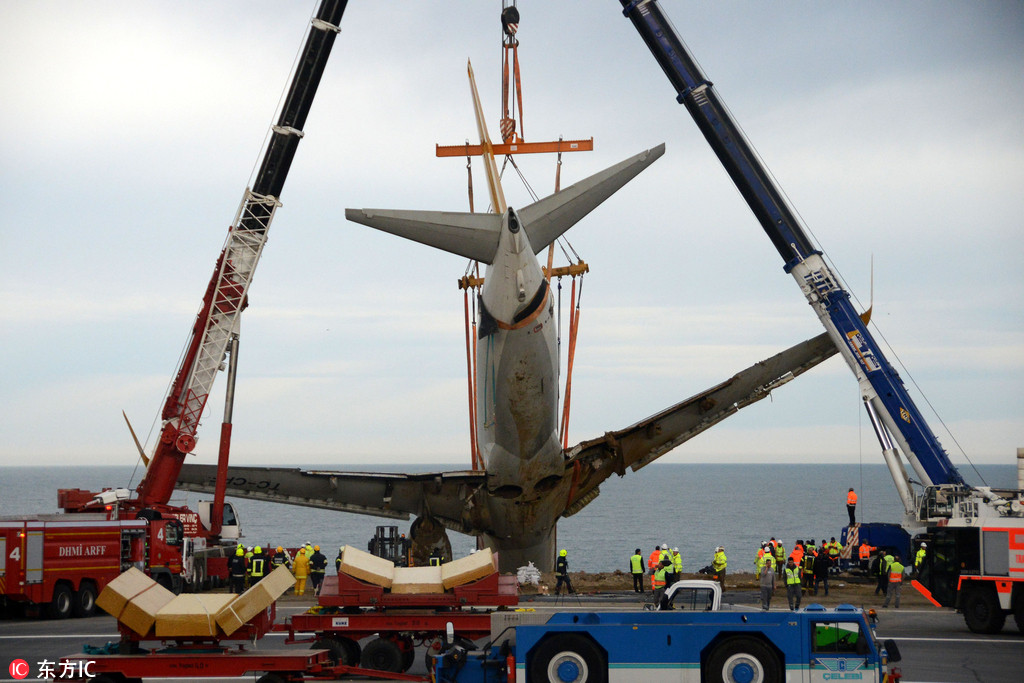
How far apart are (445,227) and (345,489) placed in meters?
13.0

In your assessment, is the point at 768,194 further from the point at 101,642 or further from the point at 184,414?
the point at 101,642

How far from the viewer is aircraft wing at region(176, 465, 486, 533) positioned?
31859 mm

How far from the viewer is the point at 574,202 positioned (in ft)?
75.8

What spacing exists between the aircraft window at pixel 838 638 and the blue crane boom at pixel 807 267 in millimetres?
13506

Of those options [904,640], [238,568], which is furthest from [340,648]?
[238,568]

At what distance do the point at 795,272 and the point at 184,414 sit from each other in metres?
17.6

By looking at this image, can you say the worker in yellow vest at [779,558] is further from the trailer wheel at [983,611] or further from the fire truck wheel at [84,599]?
the fire truck wheel at [84,599]

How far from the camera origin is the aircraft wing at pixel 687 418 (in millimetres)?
31156

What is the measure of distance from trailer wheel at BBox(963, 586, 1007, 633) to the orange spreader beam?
1930 cm

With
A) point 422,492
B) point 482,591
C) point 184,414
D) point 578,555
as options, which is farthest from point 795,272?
point 578,555

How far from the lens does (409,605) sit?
1750 cm

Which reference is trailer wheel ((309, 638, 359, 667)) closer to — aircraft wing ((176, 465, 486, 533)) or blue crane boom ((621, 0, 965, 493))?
aircraft wing ((176, 465, 486, 533))

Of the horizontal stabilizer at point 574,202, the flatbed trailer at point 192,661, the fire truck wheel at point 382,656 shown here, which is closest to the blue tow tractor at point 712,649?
the flatbed trailer at point 192,661

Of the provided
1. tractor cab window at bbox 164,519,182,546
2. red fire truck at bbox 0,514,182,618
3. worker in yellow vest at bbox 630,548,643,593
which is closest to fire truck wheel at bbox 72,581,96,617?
red fire truck at bbox 0,514,182,618
